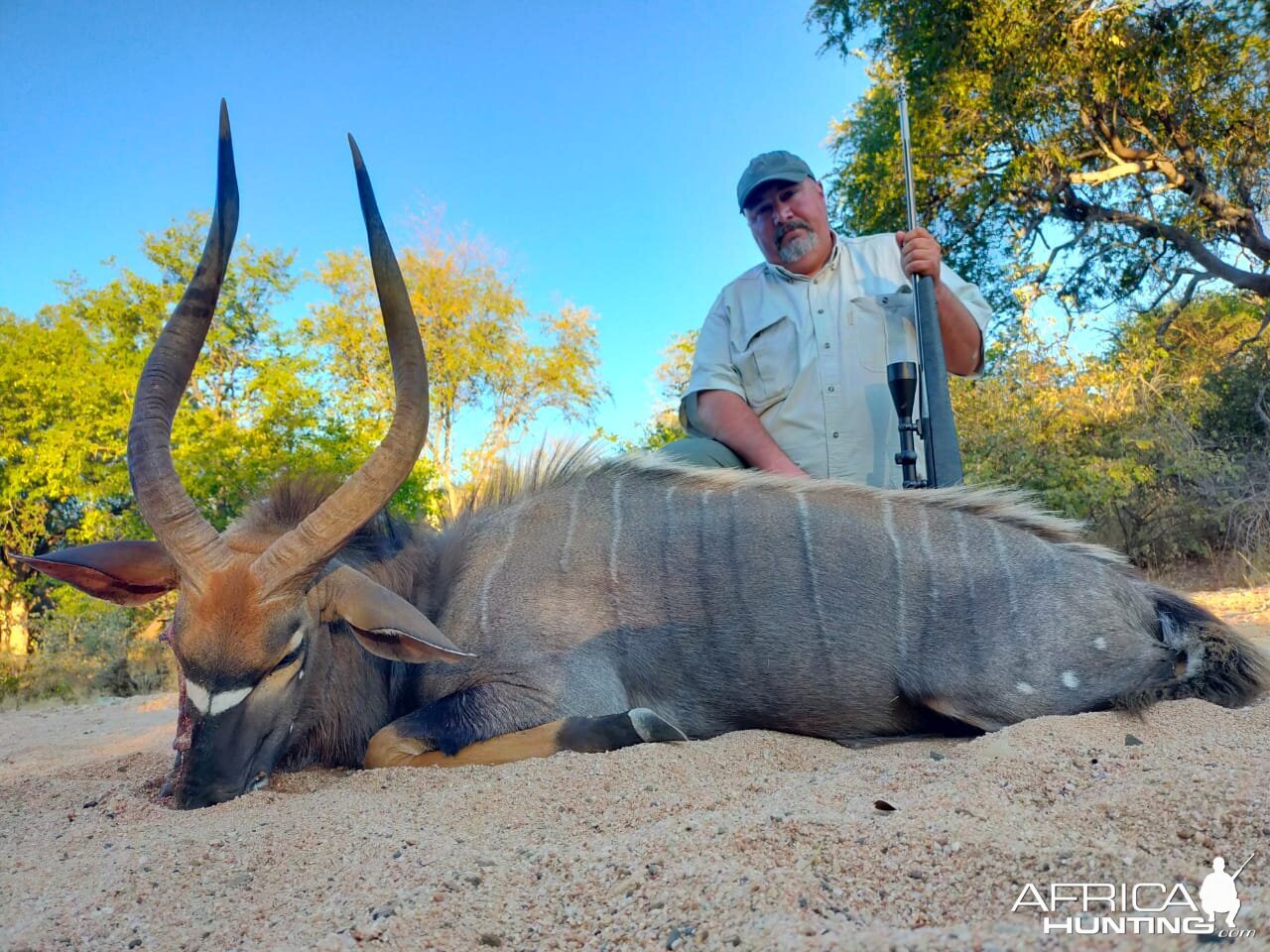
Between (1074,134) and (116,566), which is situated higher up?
(1074,134)

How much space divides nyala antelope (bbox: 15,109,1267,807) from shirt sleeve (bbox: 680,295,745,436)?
1.10m

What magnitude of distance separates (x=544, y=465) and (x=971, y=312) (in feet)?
7.01

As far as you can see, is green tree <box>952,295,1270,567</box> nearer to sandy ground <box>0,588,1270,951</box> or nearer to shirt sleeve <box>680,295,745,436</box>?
shirt sleeve <box>680,295,745,436</box>

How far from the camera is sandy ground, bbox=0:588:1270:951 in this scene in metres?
1.16

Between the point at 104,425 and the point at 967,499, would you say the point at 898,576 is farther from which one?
the point at 104,425

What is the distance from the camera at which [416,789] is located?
2197 mm

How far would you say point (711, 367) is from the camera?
411 centimetres

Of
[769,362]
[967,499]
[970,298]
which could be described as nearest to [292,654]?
[967,499]

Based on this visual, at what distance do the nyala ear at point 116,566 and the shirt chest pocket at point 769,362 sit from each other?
8.31 ft

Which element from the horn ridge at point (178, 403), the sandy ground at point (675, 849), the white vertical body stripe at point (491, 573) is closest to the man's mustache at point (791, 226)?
the white vertical body stripe at point (491, 573)

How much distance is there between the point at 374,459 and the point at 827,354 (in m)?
2.20

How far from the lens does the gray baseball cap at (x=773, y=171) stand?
165 inches

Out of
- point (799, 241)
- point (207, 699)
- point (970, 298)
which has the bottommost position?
point (207, 699)

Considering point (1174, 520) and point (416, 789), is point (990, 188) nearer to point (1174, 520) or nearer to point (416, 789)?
point (1174, 520)
